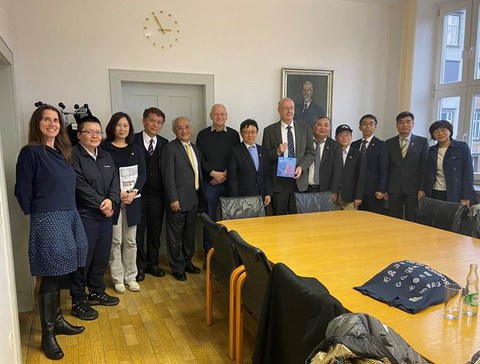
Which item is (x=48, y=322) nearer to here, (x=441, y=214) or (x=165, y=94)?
(x=165, y=94)

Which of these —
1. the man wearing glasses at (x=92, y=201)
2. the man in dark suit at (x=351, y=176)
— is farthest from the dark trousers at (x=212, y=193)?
the man in dark suit at (x=351, y=176)

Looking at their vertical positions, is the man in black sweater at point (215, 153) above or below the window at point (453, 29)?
below

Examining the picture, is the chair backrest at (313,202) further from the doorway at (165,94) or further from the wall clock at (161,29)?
the wall clock at (161,29)

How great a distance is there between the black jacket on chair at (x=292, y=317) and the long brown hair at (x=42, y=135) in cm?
162

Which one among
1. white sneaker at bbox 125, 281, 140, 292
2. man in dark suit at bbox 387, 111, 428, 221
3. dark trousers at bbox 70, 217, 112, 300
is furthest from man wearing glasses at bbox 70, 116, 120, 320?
man in dark suit at bbox 387, 111, 428, 221

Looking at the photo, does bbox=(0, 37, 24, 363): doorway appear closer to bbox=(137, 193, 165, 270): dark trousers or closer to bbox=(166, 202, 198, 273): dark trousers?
bbox=(137, 193, 165, 270): dark trousers

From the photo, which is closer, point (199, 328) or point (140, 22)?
point (199, 328)

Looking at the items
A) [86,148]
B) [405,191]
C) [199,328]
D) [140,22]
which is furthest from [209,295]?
[140,22]

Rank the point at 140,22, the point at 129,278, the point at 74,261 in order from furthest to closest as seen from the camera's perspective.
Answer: the point at 140,22, the point at 129,278, the point at 74,261

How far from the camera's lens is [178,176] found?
339 centimetres

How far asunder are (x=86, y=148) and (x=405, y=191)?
122 inches

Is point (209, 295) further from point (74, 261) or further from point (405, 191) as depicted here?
point (405, 191)

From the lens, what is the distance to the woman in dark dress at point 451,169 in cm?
348

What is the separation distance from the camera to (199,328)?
8.39 feet
